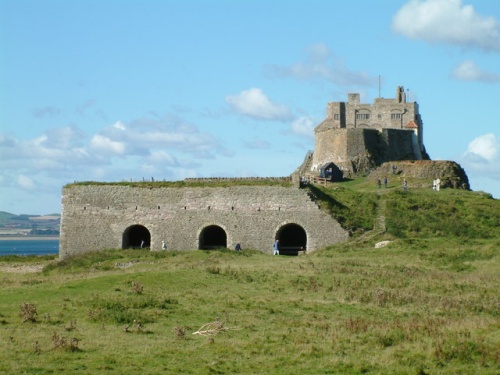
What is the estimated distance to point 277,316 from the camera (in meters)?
24.5

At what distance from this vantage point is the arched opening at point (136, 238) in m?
53.5

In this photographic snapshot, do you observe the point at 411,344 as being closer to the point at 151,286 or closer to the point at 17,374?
the point at 17,374

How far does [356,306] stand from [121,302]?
675 cm

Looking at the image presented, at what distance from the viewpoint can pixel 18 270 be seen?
48594 mm

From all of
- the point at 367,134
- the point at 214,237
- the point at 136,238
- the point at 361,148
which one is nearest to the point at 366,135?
the point at 367,134

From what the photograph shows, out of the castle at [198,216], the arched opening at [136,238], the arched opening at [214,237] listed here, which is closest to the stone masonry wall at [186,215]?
the castle at [198,216]

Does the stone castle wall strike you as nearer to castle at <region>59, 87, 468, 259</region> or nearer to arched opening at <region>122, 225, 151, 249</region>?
castle at <region>59, 87, 468, 259</region>

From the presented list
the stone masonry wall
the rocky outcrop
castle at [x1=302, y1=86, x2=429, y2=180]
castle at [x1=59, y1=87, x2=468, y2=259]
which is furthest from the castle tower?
the stone masonry wall

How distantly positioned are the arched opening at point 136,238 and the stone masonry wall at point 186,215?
3.37 ft

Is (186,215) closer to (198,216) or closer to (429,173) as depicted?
(198,216)

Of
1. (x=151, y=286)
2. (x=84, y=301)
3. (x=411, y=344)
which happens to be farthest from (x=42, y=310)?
(x=411, y=344)

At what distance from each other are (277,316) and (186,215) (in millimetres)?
27271

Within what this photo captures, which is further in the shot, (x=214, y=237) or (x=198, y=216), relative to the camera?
(x=214, y=237)

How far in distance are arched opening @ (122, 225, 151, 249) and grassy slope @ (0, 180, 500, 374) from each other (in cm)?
1051
